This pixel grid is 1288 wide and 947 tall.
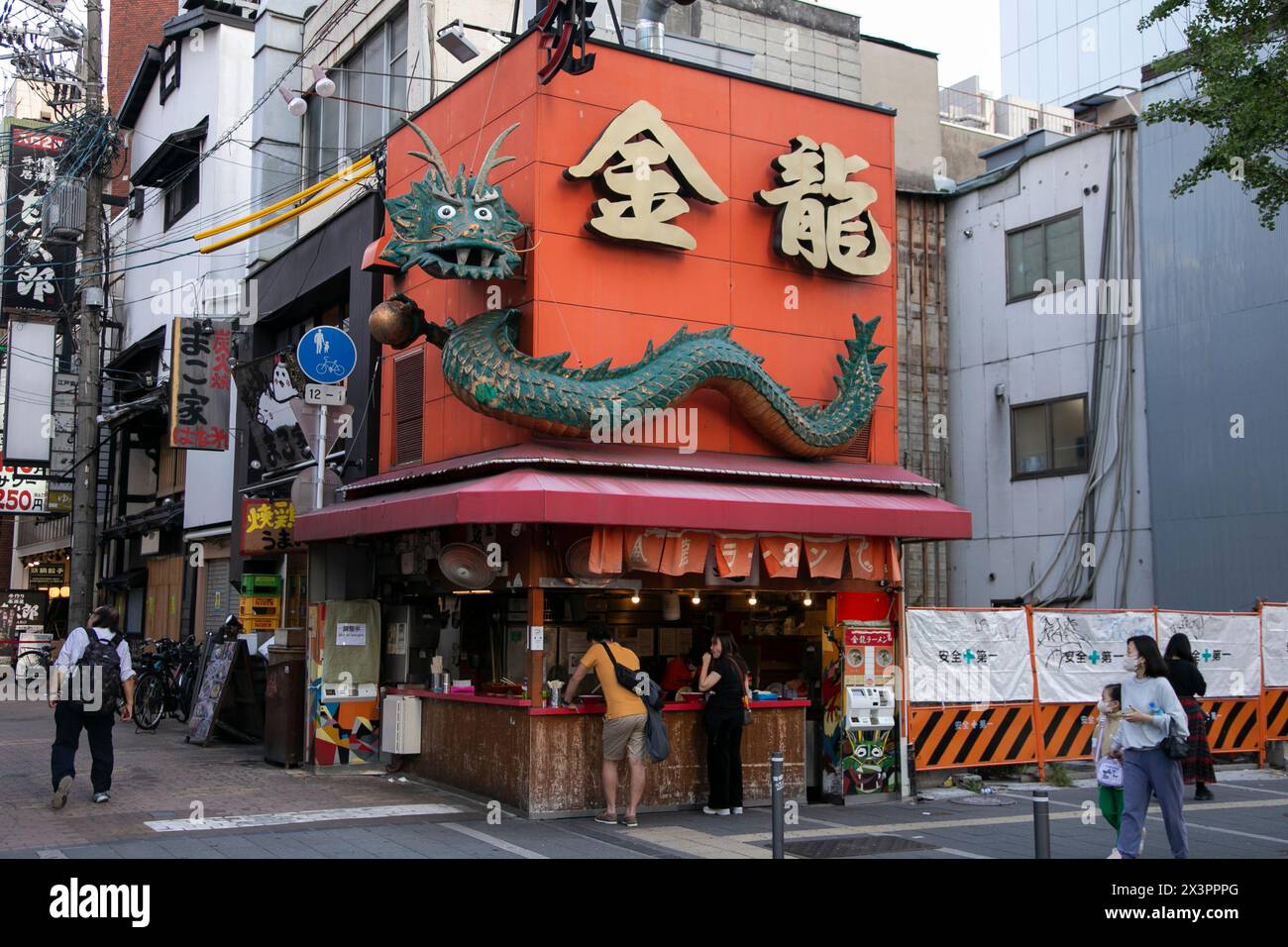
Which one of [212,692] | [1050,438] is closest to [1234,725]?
[1050,438]

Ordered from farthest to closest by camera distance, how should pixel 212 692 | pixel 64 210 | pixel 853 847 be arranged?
1. pixel 64 210
2. pixel 212 692
3. pixel 853 847

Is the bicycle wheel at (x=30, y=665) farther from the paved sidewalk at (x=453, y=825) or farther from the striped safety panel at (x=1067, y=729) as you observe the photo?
the striped safety panel at (x=1067, y=729)

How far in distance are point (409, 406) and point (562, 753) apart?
5641mm

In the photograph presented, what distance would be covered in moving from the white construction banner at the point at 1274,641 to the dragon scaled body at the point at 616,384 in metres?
7.58

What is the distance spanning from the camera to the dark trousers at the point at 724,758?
1285cm

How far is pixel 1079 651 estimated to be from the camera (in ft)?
53.1

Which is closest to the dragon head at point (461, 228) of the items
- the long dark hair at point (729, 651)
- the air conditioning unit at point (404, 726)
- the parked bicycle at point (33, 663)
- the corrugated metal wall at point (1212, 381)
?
the long dark hair at point (729, 651)

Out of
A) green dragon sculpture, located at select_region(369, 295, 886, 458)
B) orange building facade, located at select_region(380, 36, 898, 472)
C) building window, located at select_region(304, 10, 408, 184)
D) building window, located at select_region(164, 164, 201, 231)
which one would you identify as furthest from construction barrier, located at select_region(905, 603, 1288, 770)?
building window, located at select_region(164, 164, 201, 231)

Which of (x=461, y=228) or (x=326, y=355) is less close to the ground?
(x=461, y=228)

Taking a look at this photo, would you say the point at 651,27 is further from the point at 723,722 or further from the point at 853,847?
the point at 853,847

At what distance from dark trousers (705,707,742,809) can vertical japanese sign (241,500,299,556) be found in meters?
7.19

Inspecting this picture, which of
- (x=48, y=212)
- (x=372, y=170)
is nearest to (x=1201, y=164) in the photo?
(x=372, y=170)
